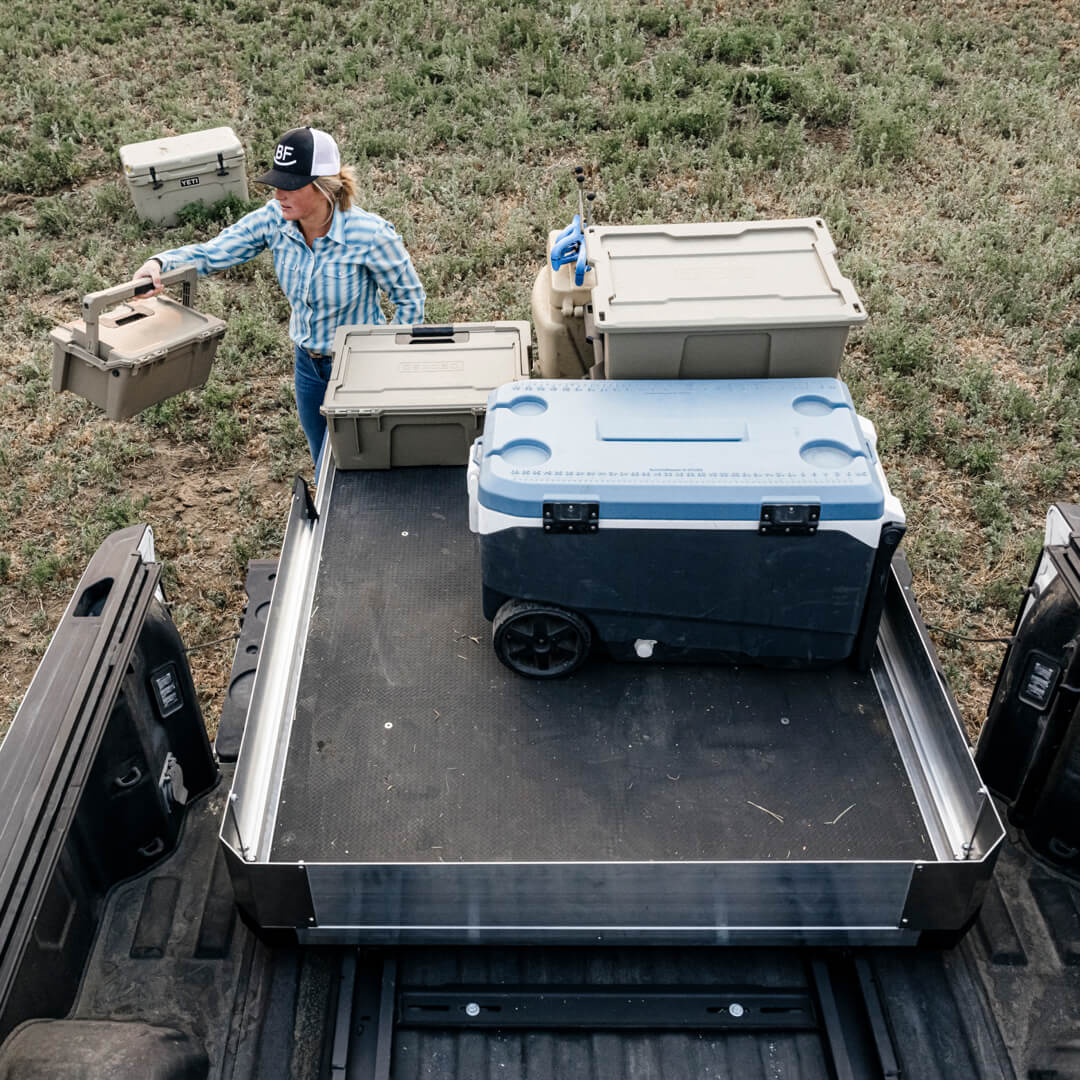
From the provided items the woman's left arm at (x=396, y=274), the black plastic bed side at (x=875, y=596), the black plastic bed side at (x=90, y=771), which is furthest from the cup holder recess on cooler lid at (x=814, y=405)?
the black plastic bed side at (x=90, y=771)

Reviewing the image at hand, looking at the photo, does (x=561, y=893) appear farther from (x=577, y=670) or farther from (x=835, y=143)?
(x=835, y=143)

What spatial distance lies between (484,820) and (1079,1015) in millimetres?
1574

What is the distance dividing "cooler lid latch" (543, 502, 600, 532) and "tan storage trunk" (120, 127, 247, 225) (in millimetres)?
6279

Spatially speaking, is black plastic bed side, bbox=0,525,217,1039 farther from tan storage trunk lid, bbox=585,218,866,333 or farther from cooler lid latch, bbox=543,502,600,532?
tan storage trunk lid, bbox=585,218,866,333

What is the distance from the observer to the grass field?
6082mm

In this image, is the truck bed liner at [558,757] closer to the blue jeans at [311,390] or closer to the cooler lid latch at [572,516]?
the cooler lid latch at [572,516]

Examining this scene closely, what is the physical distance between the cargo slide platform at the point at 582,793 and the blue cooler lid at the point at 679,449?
0.54m

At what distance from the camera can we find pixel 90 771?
9.22 feet

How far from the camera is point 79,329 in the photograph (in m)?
4.48

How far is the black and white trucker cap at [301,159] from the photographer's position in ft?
14.0

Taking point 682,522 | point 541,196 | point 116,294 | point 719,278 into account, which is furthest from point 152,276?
point 541,196

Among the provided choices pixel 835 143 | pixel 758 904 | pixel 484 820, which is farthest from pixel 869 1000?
pixel 835 143

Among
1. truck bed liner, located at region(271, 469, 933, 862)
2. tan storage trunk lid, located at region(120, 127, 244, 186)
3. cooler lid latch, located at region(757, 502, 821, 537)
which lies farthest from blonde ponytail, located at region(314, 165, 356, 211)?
tan storage trunk lid, located at region(120, 127, 244, 186)

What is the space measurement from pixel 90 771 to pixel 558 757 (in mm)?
1211
